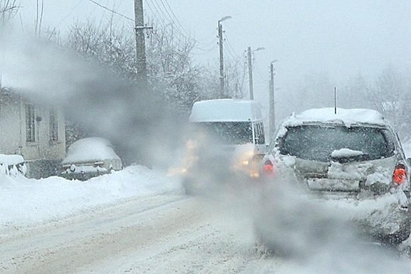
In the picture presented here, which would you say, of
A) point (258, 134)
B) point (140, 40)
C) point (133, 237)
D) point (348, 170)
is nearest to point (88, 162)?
point (140, 40)

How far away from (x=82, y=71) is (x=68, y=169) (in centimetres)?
587

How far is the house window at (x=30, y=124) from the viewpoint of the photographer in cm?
2525

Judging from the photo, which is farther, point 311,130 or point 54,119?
point 54,119

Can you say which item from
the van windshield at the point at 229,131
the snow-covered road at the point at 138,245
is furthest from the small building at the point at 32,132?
the snow-covered road at the point at 138,245

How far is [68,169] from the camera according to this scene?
2227 centimetres

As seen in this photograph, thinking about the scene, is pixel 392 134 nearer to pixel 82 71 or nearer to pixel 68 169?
pixel 68 169

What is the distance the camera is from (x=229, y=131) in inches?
682

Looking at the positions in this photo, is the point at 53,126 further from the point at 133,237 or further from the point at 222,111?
the point at 133,237

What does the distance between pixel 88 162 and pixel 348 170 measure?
1552 centimetres

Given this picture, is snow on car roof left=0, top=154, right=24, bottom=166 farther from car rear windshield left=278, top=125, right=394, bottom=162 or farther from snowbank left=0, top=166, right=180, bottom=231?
car rear windshield left=278, top=125, right=394, bottom=162

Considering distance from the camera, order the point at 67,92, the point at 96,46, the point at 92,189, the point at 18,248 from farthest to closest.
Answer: the point at 96,46
the point at 67,92
the point at 92,189
the point at 18,248

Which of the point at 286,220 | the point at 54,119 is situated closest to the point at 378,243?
the point at 286,220

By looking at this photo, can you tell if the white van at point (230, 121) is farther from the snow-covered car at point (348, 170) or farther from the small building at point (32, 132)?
the snow-covered car at point (348, 170)

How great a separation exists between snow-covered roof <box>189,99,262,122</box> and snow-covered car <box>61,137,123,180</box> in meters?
5.42
